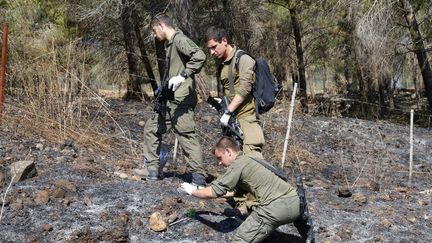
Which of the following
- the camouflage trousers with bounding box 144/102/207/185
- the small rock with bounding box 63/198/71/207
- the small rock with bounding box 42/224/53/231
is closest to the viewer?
the small rock with bounding box 42/224/53/231

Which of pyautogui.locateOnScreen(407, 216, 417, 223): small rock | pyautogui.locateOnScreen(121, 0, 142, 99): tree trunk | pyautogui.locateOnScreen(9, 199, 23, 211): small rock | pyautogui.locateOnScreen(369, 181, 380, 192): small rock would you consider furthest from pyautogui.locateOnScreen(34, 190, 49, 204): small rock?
pyautogui.locateOnScreen(121, 0, 142, 99): tree trunk

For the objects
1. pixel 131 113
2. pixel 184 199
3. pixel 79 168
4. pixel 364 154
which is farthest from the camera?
pixel 131 113

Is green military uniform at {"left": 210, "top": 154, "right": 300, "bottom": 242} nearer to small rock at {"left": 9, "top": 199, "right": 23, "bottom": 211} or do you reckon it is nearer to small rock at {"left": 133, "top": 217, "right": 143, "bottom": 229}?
small rock at {"left": 133, "top": 217, "right": 143, "bottom": 229}

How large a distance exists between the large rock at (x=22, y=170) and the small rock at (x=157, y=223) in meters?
1.41

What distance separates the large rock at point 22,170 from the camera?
5.35 metres

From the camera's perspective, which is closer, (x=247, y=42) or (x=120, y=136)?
(x=120, y=136)

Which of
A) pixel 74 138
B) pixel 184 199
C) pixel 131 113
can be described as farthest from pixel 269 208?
pixel 131 113

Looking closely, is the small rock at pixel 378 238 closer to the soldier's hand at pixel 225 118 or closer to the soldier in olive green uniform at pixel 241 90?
the soldier in olive green uniform at pixel 241 90

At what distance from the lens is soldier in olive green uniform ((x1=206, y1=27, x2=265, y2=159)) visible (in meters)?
4.90

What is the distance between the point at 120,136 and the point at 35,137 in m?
1.06

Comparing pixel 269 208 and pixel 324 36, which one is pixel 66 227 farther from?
pixel 324 36

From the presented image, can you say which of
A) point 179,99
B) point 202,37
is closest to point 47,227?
point 179,99

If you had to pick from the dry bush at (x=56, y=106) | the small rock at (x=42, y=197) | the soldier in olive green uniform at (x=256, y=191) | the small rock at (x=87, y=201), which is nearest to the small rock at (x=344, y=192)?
the soldier in olive green uniform at (x=256, y=191)

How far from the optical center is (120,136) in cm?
739
